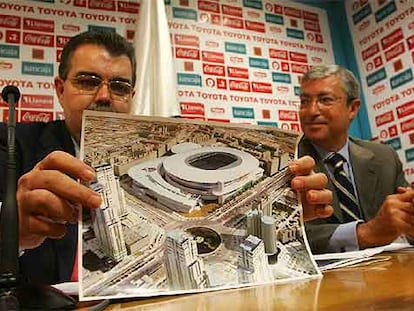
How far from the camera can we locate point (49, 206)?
0.50 m

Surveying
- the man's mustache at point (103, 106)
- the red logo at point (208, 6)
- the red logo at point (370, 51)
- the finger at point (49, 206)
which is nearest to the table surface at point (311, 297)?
the finger at point (49, 206)

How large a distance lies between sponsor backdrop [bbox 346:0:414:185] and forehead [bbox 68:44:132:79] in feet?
5.58

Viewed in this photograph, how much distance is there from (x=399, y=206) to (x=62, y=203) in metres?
0.76

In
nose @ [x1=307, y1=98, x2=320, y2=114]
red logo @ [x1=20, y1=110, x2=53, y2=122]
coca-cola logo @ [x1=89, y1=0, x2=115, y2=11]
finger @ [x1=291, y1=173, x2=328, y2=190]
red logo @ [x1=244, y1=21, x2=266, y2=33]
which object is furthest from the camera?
red logo @ [x1=244, y1=21, x2=266, y2=33]

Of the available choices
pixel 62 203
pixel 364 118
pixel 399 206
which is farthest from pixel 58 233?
pixel 364 118

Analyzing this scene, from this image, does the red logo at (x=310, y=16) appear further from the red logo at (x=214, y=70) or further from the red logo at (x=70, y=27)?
the red logo at (x=70, y=27)

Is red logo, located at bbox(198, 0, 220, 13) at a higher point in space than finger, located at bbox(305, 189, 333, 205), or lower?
higher

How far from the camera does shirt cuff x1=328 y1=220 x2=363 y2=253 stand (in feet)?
3.32

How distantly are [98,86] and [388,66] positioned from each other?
1850mm

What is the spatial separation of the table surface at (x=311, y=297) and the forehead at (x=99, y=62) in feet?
2.40

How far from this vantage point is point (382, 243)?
1.01 meters

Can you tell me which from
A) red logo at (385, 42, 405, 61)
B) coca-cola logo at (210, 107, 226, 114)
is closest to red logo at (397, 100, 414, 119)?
red logo at (385, 42, 405, 61)

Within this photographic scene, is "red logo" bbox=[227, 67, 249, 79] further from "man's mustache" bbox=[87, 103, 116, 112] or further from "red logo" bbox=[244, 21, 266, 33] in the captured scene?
"man's mustache" bbox=[87, 103, 116, 112]

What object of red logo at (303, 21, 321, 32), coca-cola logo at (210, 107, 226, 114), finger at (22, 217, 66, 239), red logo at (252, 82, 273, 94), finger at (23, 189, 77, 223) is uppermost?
red logo at (303, 21, 321, 32)
